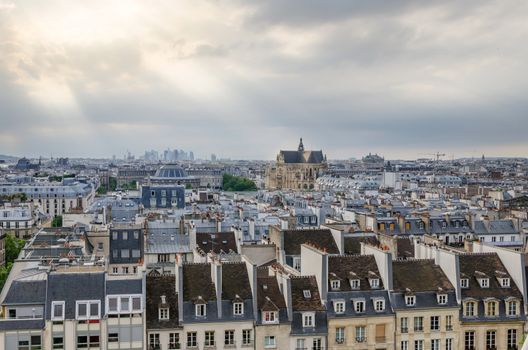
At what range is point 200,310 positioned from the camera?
128 feet

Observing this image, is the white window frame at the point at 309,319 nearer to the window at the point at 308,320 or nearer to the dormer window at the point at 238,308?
the window at the point at 308,320

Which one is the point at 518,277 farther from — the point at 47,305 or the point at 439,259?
the point at 47,305

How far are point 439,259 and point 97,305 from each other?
2113cm

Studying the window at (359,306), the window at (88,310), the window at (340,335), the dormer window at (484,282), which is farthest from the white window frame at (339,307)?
the window at (88,310)

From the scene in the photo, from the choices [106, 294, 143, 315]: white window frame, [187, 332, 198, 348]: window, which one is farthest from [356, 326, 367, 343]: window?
[106, 294, 143, 315]: white window frame

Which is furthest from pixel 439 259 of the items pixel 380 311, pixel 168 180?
pixel 168 180

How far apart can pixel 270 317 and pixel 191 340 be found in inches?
179

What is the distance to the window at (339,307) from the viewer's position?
40.5 metres

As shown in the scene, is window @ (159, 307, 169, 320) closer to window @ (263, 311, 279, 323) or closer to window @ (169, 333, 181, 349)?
window @ (169, 333, 181, 349)

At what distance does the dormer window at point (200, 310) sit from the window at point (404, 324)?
451 inches

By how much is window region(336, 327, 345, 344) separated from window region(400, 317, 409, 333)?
3577 mm

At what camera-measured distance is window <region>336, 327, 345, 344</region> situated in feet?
131

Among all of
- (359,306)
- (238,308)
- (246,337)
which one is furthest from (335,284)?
(246,337)

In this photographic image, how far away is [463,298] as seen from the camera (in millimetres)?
41875
